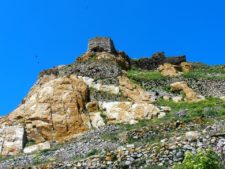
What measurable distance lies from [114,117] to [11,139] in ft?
19.9

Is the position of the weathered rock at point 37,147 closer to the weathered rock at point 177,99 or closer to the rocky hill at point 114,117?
the rocky hill at point 114,117

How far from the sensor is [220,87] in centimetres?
3812

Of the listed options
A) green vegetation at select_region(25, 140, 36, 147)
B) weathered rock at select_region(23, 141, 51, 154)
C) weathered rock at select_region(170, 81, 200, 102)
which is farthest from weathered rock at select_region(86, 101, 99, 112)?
weathered rock at select_region(170, 81, 200, 102)

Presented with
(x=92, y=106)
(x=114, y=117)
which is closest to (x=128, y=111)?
(x=114, y=117)

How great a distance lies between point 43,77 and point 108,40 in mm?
8280

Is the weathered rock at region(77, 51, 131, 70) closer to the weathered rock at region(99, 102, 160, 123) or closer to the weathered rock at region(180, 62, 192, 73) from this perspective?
the weathered rock at region(180, 62, 192, 73)

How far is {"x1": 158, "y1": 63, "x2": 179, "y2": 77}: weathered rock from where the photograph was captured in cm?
4247

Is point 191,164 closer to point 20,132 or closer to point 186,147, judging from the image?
point 186,147

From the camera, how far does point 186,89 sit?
37.2 metres

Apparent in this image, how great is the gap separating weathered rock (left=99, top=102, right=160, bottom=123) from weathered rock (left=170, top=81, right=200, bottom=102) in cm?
472

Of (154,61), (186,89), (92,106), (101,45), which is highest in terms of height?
(101,45)

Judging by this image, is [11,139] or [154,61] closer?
[11,139]

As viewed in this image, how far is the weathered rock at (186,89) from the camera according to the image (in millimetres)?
35388

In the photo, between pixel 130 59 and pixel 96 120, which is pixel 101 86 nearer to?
pixel 96 120
